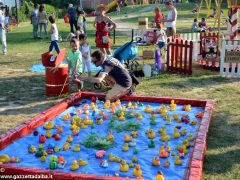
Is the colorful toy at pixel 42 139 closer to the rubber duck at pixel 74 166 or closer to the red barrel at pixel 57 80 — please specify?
the rubber duck at pixel 74 166

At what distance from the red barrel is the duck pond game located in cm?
76

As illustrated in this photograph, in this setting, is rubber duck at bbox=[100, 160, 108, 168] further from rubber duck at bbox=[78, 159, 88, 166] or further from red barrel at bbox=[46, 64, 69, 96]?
red barrel at bbox=[46, 64, 69, 96]

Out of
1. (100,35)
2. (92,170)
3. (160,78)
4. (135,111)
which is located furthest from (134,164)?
(100,35)

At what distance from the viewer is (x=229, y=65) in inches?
423

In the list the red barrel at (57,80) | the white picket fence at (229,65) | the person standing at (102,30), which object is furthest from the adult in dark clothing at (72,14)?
the red barrel at (57,80)

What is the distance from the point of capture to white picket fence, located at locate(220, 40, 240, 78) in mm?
10508

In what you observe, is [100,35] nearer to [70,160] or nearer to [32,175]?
[70,160]

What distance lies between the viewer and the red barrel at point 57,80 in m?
8.52

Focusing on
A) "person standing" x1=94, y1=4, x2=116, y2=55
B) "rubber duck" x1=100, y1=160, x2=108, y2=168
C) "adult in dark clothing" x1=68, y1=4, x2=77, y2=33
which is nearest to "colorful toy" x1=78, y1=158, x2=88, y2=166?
"rubber duck" x1=100, y1=160, x2=108, y2=168

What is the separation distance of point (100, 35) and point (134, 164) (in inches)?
256

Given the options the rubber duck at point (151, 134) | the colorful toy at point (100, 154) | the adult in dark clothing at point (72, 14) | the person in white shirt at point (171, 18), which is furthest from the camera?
the adult in dark clothing at point (72, 14)

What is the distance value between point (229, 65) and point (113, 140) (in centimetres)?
609

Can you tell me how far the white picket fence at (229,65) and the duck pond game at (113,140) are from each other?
11.2 ft

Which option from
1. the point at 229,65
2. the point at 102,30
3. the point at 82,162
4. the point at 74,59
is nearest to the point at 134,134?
the point at 82,162
